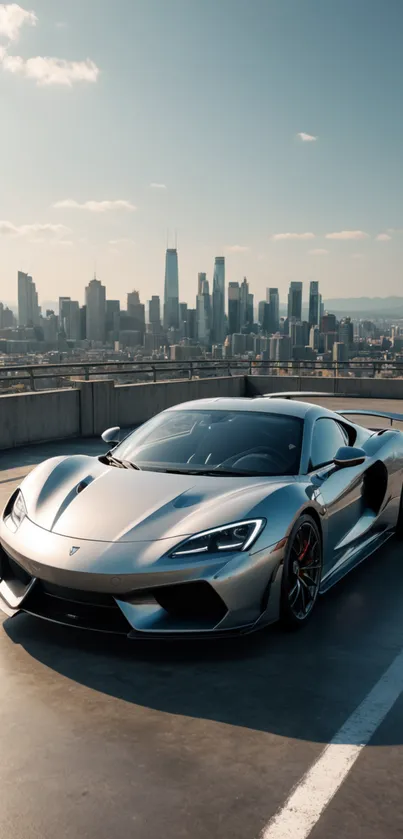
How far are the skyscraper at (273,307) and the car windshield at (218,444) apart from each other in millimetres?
131460

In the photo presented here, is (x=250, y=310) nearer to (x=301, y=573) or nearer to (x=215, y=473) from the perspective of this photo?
(x=215, y=473)

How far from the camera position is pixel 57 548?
175 inches

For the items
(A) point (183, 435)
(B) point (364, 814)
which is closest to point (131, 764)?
(B) point (364, 814)

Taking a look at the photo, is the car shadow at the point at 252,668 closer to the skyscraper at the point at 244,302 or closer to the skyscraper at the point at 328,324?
the skyscraper at the point at 328,324

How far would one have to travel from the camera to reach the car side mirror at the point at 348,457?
567 cm

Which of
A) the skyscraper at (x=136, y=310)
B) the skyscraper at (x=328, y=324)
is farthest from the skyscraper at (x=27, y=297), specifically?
the skyscraper at (x=328, y=324)

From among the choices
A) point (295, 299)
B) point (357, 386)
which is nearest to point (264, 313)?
point (295, 299)

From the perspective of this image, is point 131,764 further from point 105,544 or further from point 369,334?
point 369,334

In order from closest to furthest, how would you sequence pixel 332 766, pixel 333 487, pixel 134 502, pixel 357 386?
pixel 332 766 → pixel 134 502 → pixel 333 487 → pixel 357 386

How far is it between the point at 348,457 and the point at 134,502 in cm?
165

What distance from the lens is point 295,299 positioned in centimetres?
15525

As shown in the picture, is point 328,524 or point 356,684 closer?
point 356,684

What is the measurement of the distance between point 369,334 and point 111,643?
325 feet

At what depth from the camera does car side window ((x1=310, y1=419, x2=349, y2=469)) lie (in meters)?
5.73
